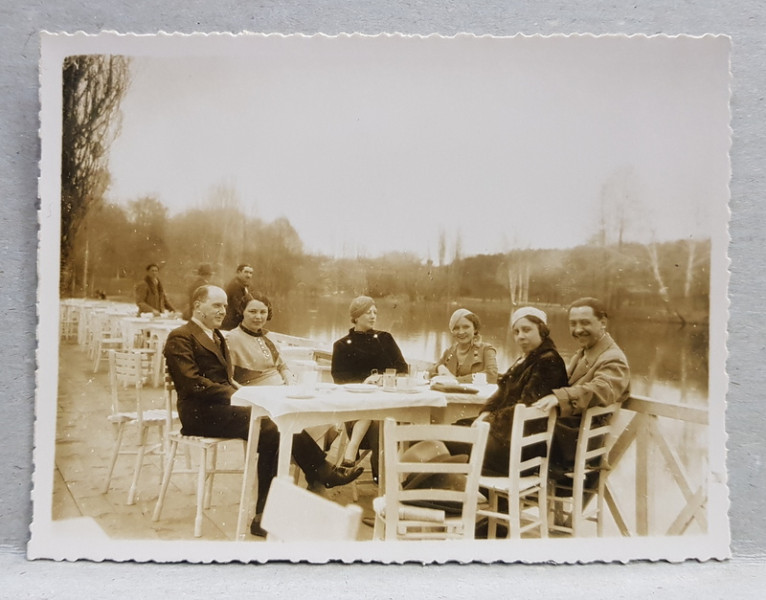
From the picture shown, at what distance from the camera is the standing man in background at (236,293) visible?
96.8 inches

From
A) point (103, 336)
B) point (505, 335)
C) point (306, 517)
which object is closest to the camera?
point (306, 517)

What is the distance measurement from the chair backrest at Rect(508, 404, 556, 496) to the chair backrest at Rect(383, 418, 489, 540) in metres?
0.13

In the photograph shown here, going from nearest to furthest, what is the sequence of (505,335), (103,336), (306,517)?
(306,517)
(103,336)
(505,335)

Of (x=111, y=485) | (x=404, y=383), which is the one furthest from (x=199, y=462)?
(x=404, y=383)

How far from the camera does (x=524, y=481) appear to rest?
2.45 meters

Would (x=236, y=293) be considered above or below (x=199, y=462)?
above

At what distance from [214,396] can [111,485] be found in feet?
1.73

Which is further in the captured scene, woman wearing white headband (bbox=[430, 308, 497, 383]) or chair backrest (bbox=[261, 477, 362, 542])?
woman wearing white headband (bbox=[430, 308, 497, 383])

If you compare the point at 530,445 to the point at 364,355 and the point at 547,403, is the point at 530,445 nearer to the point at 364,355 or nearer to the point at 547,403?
the point at 547,403

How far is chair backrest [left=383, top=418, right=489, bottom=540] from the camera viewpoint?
235 centimetres

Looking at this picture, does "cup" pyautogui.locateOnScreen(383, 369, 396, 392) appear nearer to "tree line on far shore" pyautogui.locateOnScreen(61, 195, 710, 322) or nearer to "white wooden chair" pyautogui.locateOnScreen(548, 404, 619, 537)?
"tree line on far shore" pyautogui.locateOnScreen(61, 195, 710, 322)

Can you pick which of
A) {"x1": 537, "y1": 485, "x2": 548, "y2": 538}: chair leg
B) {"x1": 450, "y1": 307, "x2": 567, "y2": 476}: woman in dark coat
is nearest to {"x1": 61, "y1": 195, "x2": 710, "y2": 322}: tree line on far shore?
{"x1": 450, "y1": 307, "x2": 567, "y2": 476}: woman in dark coat

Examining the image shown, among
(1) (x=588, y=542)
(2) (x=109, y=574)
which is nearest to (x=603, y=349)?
(1) (x=588, y=542)

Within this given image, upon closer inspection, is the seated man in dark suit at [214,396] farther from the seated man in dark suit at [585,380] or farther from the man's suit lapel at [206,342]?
the seated man in dark suit at [585,380]
